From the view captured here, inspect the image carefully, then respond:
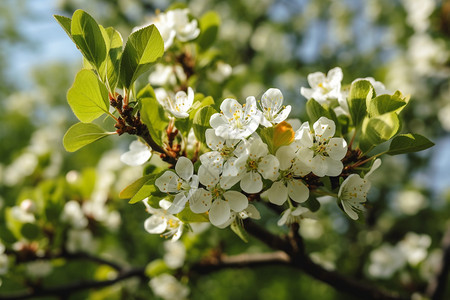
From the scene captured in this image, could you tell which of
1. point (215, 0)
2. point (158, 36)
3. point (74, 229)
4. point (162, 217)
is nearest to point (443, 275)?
point (162, 217)

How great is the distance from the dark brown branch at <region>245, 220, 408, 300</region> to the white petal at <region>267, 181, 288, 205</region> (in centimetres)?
29

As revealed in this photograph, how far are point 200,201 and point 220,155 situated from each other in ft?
0.50

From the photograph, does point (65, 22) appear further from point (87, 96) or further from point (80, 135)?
point (80, 135)

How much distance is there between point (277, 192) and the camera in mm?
1069

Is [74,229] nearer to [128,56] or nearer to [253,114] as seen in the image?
[128,56]

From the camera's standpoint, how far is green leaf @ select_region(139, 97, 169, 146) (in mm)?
1071

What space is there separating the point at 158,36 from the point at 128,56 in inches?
4.5

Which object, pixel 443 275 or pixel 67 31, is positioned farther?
pixel 443 275

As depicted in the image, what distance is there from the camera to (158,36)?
1.08 meters

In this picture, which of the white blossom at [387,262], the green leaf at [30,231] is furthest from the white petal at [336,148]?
the white blossom at [387,262]

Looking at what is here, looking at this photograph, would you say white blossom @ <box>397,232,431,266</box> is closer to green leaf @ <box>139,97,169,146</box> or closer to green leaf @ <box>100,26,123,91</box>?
green leaf @ <box>139,97,169,146</box>

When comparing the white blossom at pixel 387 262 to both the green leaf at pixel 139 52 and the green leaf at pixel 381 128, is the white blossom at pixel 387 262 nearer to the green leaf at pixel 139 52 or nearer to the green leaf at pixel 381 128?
the green leaf at pixel 381 128

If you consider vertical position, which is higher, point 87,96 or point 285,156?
point 87,96

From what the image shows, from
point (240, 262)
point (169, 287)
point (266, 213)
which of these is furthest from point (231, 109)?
point (266, 213)
